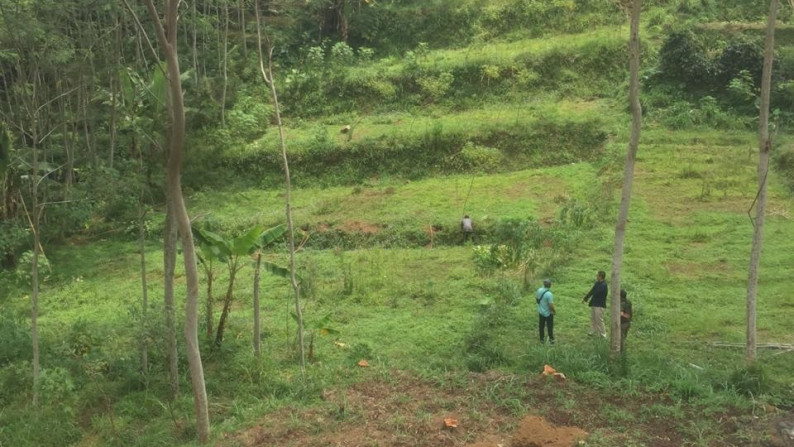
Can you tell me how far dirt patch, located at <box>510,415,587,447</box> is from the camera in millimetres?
7371

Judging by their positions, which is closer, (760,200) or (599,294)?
(760,200)

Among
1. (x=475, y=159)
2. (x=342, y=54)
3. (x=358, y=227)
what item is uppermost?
(x=342, y=54)

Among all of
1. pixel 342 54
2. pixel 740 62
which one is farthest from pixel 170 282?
pixel 342 54

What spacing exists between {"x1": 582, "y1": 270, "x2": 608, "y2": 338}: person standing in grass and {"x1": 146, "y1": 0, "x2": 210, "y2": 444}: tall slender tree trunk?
5.93m

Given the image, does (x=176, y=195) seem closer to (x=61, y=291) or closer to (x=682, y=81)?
(x=61, y=291)

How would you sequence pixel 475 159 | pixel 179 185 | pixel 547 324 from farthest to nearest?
pixel 475 159, pixel 547 324, pixel 179 185

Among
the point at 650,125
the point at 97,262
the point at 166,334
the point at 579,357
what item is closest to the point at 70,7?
the point at 97,262

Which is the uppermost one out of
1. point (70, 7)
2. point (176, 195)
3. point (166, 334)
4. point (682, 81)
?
point (70, 7)

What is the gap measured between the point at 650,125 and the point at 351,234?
10670mm

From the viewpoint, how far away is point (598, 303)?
10.1 meters

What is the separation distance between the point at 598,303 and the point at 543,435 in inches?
129

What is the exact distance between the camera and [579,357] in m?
9.34

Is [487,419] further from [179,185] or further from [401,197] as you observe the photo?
[401,197]

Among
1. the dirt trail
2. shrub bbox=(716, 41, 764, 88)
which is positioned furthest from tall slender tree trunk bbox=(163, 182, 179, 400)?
shrub bbox=(716, 41, 764, 88)
